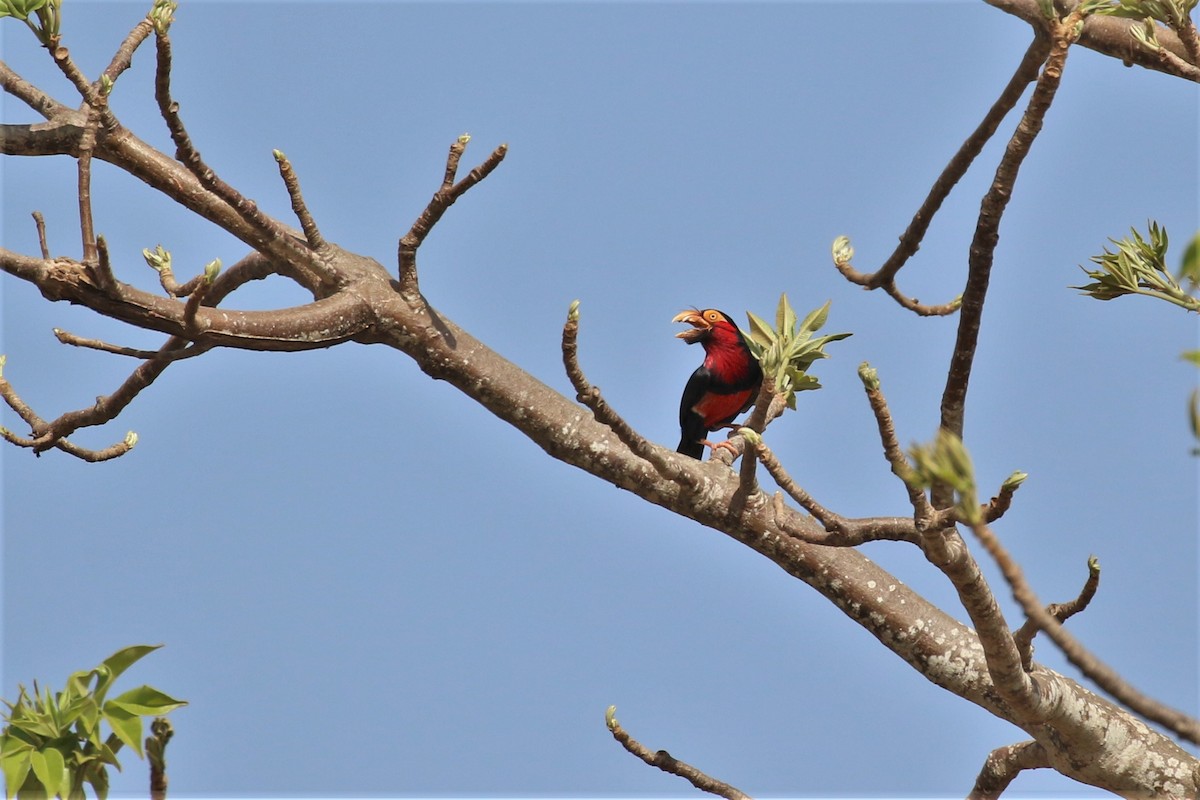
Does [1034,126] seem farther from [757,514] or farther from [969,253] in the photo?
[757,514]

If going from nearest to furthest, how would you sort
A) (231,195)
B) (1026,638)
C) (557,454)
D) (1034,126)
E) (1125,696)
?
(1125,696), (1034,126), (1026,638), (231,195), (557,454)

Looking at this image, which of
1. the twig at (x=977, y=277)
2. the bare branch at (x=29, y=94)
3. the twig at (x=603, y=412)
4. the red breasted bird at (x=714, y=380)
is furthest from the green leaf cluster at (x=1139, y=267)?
the red breasted bird at (x=714, y=380)

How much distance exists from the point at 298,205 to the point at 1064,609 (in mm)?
2587

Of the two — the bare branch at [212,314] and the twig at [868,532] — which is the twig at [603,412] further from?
the bare branch at [212,314]

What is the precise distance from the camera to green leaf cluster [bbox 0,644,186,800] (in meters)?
2.11

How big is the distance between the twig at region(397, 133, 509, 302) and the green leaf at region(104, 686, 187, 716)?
77.4 inches

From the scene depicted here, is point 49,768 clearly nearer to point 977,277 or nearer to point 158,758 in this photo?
point 158,758

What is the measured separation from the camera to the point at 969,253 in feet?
10.0

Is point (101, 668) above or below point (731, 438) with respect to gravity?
below

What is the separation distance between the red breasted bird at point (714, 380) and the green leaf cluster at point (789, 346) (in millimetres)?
4906

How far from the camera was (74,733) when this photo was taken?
7.12ft

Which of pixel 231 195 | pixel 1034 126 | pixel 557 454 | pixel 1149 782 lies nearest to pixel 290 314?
pixel 231 195

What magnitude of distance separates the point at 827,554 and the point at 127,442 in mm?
2536

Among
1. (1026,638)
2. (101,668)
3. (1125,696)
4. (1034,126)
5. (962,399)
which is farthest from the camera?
(1026,638)
